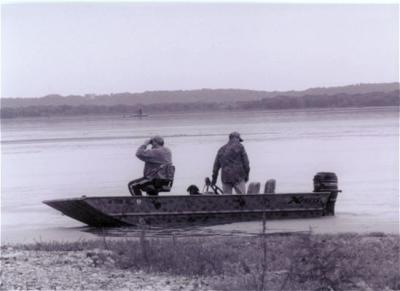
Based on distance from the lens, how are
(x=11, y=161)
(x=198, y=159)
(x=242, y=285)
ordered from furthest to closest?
(x=11, y=161), (x=198, y=159), (x=242, y=285)

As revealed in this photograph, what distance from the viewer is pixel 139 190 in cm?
1695

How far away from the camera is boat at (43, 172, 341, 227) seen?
16.4 m

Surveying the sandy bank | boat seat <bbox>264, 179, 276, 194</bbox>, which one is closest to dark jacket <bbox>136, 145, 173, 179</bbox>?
boat seat <bbox>264, 179, 276, 194</bbox>

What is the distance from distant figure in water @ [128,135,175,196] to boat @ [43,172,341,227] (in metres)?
0.29

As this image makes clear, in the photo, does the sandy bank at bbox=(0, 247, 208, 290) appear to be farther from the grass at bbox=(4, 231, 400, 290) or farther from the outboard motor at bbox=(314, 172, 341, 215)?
the outboard motor at bbox=(314, 172, 341, 215)

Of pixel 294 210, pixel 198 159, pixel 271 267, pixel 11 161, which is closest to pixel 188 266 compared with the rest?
pixel 271 267

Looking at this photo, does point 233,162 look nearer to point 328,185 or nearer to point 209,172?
point 328,185

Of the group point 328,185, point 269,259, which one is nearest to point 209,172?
point 328,185

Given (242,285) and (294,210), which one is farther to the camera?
(294,210)

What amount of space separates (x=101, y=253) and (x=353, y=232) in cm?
532

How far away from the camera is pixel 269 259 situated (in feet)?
37.7

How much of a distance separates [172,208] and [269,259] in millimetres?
5419

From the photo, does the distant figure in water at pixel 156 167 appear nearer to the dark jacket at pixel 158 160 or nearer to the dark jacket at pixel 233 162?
the dark jacket at pixel 158 160

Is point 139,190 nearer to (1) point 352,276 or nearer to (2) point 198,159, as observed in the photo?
(1) point 352,276
